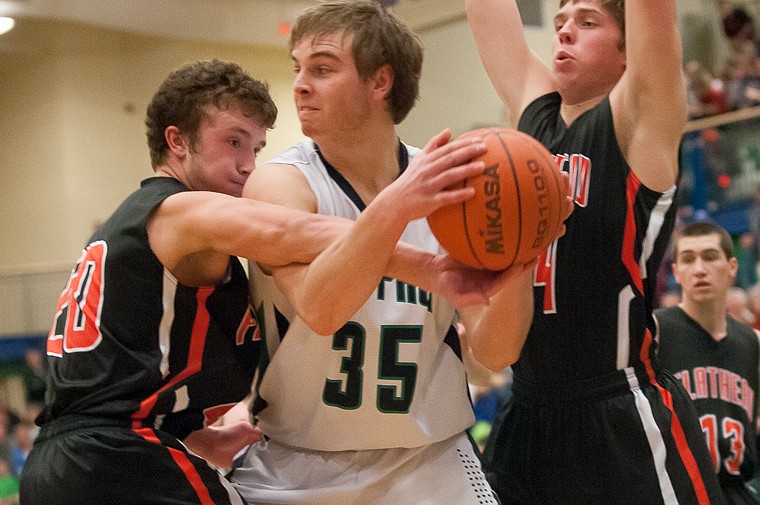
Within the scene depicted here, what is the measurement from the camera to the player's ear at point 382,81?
11.1 ft

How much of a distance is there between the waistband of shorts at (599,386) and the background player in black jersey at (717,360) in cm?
252

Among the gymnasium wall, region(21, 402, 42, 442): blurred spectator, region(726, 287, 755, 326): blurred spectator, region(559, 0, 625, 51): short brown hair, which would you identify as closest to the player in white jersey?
region(559, 0, 625, 51): short brown hair

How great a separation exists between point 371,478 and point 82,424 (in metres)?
0.94

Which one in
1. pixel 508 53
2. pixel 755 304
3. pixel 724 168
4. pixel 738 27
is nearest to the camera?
pixel 508 53

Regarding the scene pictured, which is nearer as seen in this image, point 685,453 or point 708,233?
point 685,453

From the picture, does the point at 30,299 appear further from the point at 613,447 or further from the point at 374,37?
the point at 613,447

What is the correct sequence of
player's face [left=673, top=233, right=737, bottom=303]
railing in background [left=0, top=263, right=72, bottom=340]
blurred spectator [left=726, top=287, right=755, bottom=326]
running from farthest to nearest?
railing in background [left=0, top=263, right=72, bottom=340] → blurred spectator [left=726, top=287, right=755, bottom=326] → player's face [left=673, top=233, right=737, bottom=303]

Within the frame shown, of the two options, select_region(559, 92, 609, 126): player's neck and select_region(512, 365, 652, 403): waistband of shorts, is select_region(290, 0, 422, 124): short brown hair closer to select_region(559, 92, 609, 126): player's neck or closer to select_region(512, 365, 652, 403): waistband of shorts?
select_region(559, 92, 609, 126): player's neck

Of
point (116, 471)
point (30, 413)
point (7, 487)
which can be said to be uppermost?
point (116, 471)

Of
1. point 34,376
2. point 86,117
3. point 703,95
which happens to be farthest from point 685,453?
point 86,117

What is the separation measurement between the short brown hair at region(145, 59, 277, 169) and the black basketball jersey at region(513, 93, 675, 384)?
1123mm

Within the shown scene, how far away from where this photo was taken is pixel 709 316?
Result: 6062 millimetres

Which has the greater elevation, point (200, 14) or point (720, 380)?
point (200, 14)

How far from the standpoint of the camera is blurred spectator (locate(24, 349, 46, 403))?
1370 centimetres
